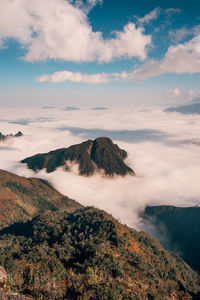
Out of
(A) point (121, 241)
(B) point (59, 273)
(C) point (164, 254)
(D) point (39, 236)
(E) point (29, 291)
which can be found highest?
(E) point (29, 291)

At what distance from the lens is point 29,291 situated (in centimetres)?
6228

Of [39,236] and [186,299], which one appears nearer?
[186,299]

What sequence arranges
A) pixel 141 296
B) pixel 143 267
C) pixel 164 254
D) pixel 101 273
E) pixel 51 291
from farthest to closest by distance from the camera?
pixel 164 254, pixel 143 267, pixel 101 273, pixel 141 296, pixel 51 291

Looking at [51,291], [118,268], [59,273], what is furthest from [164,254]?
[51,291]

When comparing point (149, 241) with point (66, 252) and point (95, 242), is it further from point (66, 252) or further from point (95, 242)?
point (66, 252)

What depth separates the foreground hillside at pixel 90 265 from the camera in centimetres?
6769

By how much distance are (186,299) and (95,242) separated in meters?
68.9

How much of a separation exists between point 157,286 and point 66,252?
62384mm

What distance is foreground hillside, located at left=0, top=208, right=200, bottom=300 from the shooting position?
2665 inches

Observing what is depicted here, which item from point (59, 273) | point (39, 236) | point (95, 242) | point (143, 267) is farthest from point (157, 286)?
point (39, 236)

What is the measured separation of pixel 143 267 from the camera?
13275 cm

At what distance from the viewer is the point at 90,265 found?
109 meters

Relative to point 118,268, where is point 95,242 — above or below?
below

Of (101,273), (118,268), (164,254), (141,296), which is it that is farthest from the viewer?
(164,254)
